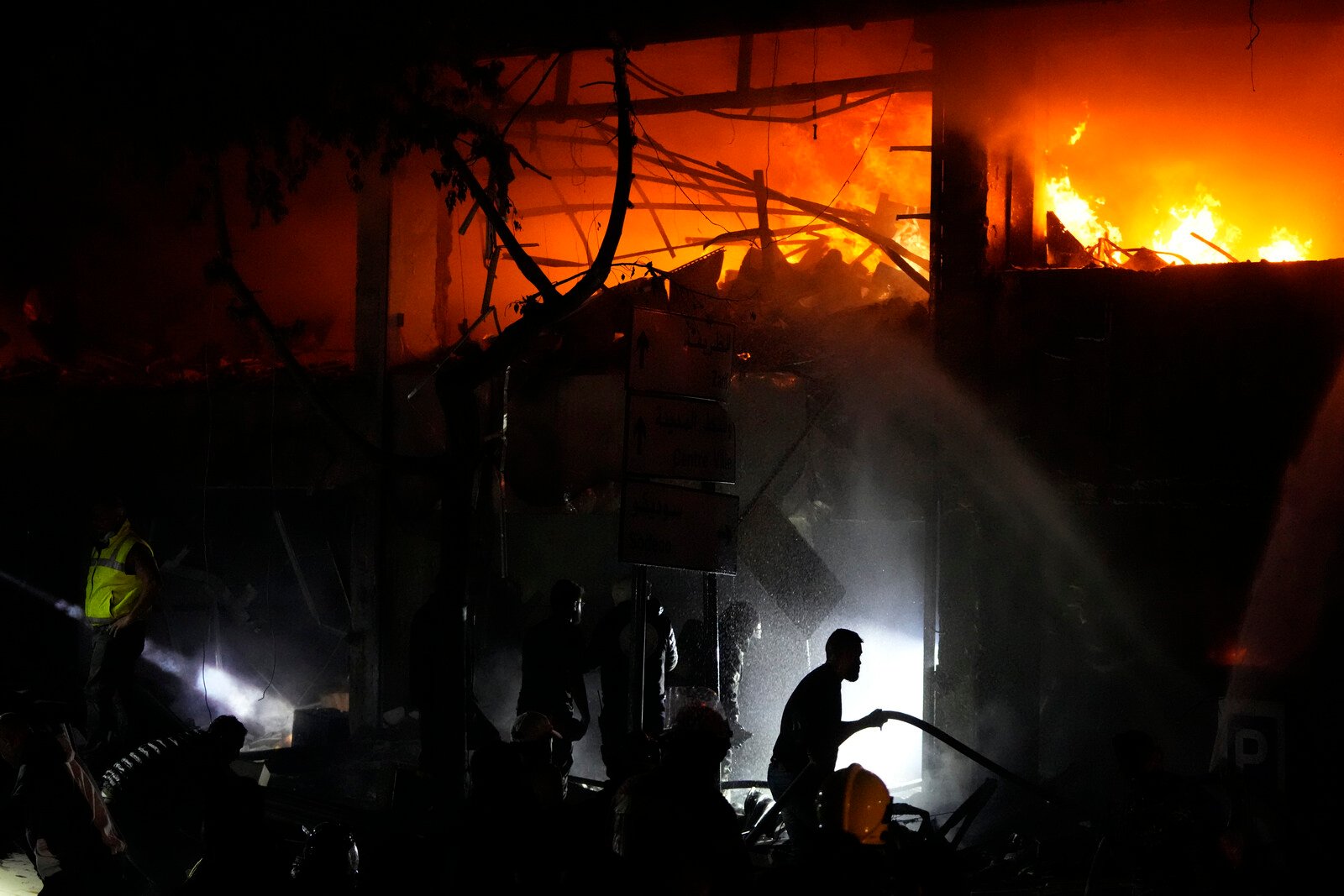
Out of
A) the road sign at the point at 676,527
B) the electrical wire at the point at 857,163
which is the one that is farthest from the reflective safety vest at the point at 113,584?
the electrical wire at the point at 857,163

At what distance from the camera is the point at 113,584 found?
10.1 metres

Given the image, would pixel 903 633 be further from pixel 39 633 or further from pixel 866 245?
pixel 39 633

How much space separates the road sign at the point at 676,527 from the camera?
675cm

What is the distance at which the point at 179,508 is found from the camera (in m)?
14.0

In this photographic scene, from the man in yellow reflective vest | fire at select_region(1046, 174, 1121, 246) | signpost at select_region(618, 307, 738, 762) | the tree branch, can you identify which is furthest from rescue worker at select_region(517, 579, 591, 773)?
fire at select_region(1046, 174, 1121, 246)

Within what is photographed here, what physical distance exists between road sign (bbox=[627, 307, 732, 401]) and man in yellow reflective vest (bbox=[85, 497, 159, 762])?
5.36m

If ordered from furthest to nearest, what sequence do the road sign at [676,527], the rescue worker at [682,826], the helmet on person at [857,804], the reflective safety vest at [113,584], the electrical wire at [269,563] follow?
the electrical wire at [269,563] → the reflective safety vest at [113,584] → the road sign at [676,527] → the helmet on person at [857,804] → the rescue worker at [682,826]

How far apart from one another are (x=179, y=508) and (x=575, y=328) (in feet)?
17.6

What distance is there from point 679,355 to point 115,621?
231 inches

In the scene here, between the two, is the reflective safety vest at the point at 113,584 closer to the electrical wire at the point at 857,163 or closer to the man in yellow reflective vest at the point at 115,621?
the man in yellow reflective vest at the point at 115,621

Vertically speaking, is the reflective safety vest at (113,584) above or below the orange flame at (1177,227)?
below

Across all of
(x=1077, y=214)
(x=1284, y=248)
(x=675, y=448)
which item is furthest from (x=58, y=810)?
(x=1284, y=248)

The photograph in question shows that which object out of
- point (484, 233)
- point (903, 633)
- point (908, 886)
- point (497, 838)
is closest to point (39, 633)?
point (484, 233)

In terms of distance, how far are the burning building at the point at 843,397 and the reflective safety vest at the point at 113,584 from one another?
2160mm
